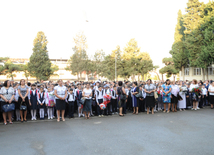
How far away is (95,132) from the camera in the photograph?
7.08 metres

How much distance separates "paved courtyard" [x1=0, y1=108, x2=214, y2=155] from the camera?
5.17 metres

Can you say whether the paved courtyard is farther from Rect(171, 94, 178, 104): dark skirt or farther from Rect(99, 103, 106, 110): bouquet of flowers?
Rect(171, 94, 178, 104): dark skirt

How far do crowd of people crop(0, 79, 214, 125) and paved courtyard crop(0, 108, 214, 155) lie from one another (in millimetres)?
1190

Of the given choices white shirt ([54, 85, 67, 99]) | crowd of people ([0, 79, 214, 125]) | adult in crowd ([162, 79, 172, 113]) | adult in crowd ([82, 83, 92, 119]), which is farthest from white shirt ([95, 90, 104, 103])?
adult in crowd ([162, 79, 172, 113])

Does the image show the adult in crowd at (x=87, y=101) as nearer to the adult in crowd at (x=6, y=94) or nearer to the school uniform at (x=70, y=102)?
the school uniform at (x=70, y=102)

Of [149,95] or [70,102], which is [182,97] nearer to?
[149,95]

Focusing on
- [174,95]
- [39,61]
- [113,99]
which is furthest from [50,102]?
[39,61]

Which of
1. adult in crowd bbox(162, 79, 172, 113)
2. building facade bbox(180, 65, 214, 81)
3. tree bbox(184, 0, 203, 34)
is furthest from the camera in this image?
building facade bbox(180, 65, 214, 81)

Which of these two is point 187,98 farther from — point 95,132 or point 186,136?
point 95,132

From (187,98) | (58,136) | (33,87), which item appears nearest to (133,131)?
(58,136)

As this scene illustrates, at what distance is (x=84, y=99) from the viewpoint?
32.1 ft

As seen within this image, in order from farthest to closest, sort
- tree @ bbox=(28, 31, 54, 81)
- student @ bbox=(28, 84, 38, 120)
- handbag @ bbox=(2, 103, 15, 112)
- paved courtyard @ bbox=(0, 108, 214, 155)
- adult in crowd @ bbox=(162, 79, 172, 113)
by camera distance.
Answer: tree @ bbox=(28, 31, 54, 81) → adult in crowd @ bbox=(162, 79, 172, 113) → student @ bbox=(28, 84, 38, 120) → handbag @ bbox=(2, 103, 15, 112) → paved courtyard @ bbox=(0, 108, 214, 155)

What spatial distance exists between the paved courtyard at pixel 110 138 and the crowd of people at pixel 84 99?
46.9 inches

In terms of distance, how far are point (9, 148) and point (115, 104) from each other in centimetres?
708
